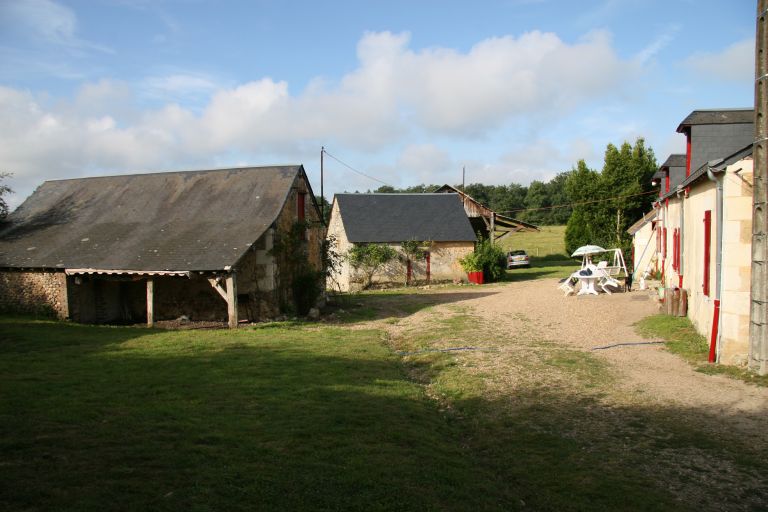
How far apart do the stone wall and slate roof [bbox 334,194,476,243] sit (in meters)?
15.0

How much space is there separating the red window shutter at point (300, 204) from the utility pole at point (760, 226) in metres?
13.5

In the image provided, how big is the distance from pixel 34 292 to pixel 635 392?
53.8 feet

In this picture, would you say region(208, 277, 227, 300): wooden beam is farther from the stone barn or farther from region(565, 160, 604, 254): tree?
region(565, 160, 604, 254): tree

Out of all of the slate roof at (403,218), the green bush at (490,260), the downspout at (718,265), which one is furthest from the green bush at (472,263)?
the downspout at (718,265)

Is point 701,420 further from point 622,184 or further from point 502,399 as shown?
point 622,184

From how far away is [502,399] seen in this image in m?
8.27

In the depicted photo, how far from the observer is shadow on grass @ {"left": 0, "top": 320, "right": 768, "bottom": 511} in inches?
184

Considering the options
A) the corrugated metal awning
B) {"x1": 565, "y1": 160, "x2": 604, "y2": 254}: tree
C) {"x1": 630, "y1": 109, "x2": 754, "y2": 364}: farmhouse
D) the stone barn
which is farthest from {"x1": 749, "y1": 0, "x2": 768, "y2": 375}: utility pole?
{"x1": 565, "y1": 160, "x2": 604, "y2": 254}: tree

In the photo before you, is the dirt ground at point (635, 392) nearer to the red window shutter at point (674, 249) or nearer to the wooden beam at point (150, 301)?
the red window shutter at point (674, 249)

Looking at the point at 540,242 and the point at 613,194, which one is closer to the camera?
the point at 613,194

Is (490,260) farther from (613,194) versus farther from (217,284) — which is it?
(217,284)

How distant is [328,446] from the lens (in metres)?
5.92

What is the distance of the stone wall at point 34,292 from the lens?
16266 millimetres

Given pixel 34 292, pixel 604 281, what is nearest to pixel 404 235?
pixel 604 281
